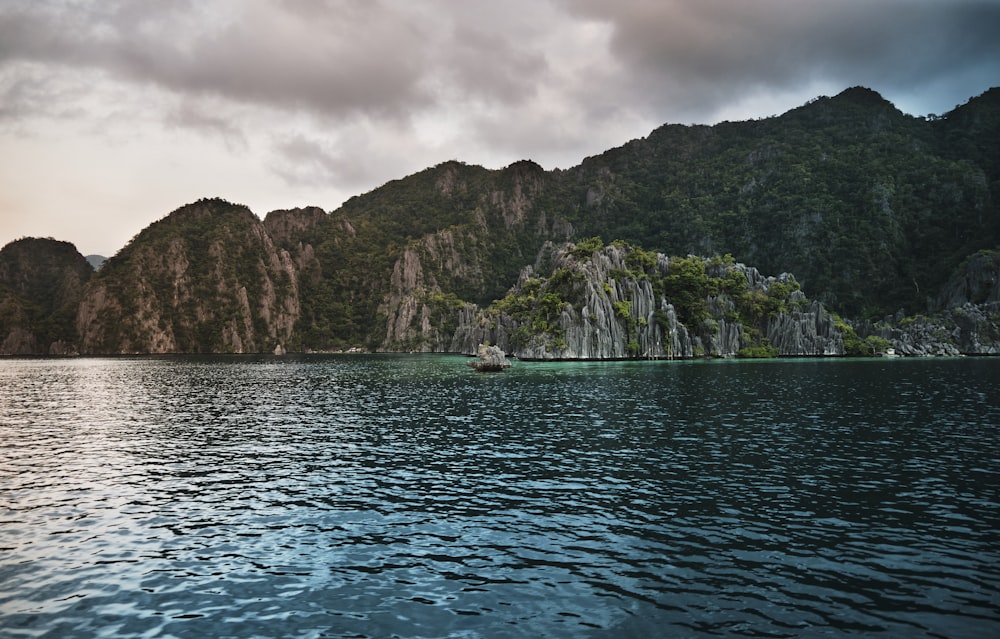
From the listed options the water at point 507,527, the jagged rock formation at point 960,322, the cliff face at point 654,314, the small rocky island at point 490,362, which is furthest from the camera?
the jagged rock formation at point 960,322

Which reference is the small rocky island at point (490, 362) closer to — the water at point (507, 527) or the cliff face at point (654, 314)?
the cliff face at point (654, 314)

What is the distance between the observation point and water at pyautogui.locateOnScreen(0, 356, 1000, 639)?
552 inches

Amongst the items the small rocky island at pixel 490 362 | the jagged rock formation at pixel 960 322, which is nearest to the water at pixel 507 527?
the small rocky island at pixel 490 362

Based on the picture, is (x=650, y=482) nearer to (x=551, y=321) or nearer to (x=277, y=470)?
Result: (x=277, y=470)

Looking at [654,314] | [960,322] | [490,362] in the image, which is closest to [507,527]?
[490,362]

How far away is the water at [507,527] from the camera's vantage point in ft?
46.0

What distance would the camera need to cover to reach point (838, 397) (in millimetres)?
58562

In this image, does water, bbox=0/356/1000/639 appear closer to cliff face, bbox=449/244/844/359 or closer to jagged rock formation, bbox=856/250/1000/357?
cliff face, bbox=449/244/844/359

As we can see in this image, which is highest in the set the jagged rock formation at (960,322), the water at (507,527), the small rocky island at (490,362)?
the jagged rock formation at (960,322)

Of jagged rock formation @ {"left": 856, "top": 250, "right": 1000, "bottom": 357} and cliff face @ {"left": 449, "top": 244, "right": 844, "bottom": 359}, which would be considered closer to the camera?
cliff face @ {"left": 449, "top": 244, "right": 844, "bottom": 359}

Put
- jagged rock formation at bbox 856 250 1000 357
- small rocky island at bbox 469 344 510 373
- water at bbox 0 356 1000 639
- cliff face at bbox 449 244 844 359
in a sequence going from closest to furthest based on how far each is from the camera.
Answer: water at bbox 0 356 1000 639, small rocky island at bbox 469 344 510 373, cliff face at bbox 449 244 844 359, jagged rock formation at bbox 856 250 1000 357

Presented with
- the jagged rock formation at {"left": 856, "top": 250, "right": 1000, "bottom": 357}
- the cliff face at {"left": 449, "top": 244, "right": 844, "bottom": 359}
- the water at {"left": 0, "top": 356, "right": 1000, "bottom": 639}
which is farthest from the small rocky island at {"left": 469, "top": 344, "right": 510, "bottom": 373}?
the jagged rock formation at {"left": 856, "top": 250, "right": 1000, "bottom": 357}

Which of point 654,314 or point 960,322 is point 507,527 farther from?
point 960,322

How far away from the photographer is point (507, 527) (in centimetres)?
2070
